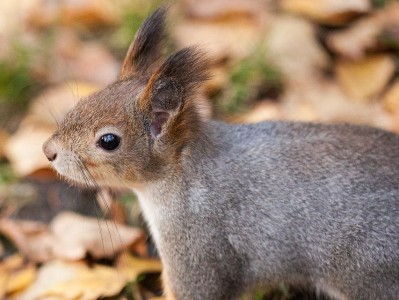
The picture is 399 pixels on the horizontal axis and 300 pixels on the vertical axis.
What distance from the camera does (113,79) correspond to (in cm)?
303

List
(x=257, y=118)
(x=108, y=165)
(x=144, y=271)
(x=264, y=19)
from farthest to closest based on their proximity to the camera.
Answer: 1. (x=264, y=19)
2. (x=257, y=118)
3. (x=144, y=271)
4. (x=108, y=165)

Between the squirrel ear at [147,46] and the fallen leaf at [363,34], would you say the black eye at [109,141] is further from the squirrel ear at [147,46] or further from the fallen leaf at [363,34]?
the fallen leaf at [363,34]

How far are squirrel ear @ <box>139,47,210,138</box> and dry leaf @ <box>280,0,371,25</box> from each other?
1242 millimetres

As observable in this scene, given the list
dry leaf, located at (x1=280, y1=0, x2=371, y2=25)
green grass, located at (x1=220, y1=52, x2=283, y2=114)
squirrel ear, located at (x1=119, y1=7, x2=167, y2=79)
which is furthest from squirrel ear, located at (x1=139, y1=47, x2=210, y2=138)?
dry leaf, located at (x1=280, y1=0, x2=371, y2=25)

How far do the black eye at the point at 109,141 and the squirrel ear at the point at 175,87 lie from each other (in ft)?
0.33

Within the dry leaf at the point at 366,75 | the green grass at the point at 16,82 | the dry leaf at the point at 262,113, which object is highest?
the green grass at the point at 16,82

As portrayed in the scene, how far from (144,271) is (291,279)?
0.55 meters

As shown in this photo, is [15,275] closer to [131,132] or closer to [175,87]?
[131,132]

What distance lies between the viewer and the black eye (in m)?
1.94

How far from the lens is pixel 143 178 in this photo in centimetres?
200

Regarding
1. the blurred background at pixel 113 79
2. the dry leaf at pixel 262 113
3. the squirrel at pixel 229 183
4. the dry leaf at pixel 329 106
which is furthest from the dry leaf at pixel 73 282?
the dry leaf at pixel 329 106

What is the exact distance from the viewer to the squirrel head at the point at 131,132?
1.90 m

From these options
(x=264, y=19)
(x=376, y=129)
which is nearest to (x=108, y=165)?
(x=376, y=129)

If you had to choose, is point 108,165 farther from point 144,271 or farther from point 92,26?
point 92,26
